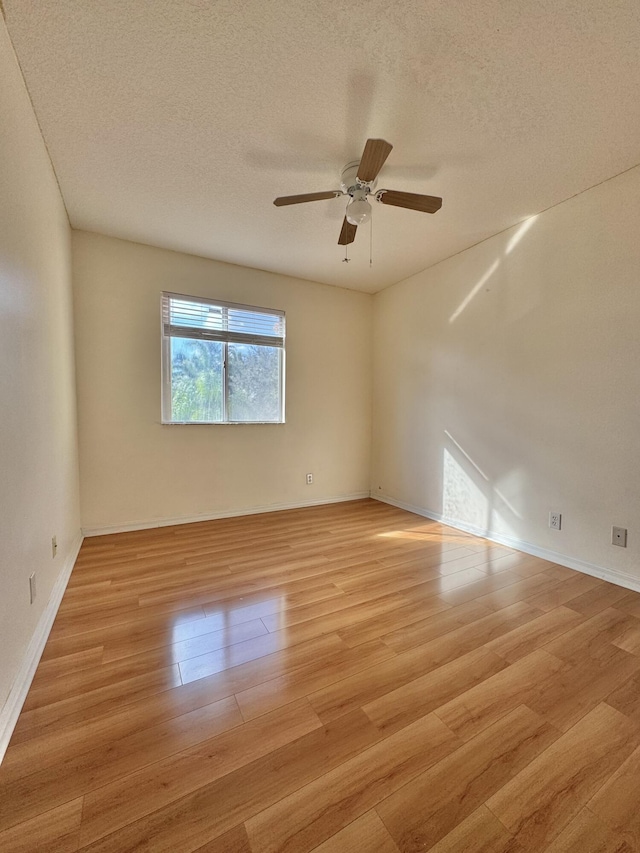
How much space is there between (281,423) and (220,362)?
95 cm

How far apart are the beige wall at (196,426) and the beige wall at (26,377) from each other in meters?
0.68

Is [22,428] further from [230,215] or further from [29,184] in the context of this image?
[230,215]

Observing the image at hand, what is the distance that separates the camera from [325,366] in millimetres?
4199

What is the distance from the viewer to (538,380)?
270 centimetres

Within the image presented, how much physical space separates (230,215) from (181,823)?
330 cm

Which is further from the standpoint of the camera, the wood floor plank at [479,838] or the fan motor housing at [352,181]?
the fan motor housing at [352,181]

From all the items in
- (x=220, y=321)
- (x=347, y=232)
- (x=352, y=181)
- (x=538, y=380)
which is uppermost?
(x=352, y=181)

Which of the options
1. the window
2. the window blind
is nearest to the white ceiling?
the window blind

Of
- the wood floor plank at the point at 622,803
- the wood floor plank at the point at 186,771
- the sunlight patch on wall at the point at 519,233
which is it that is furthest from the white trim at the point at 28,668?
the sunlight patch on wall at the point at 519,233

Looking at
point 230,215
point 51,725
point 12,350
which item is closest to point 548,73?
point 230,215

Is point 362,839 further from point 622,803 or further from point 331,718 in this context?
point 622,803

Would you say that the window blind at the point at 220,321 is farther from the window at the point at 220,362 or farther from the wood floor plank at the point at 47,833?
the wood floor plank at the point at 47,833

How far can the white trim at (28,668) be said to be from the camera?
1157 mm

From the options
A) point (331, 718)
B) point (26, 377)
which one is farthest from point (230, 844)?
point (26, 377)
